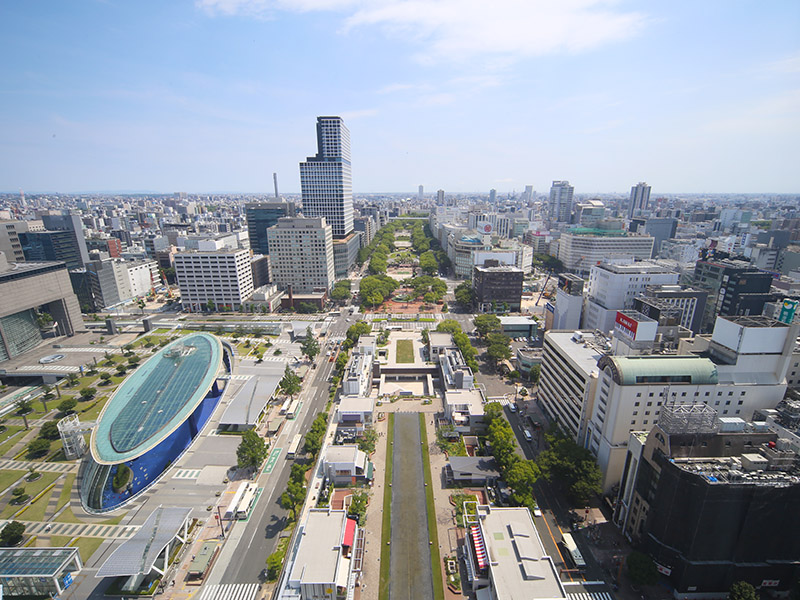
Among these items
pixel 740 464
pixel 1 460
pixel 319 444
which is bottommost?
pixel 1 460

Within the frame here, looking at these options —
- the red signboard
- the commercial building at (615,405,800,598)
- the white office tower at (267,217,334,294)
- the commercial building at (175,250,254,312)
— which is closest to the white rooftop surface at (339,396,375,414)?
the commercial building at (615,405,800,598)

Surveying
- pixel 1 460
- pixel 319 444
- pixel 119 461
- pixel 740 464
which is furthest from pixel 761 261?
pixel 1 460

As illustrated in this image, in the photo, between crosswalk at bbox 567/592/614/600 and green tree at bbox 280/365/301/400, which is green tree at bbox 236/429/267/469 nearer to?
green tree at bbox 280/365/301/400

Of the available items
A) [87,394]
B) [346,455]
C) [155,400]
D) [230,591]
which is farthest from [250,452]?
[87,394]

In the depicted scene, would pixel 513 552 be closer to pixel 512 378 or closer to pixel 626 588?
pixel 626 588

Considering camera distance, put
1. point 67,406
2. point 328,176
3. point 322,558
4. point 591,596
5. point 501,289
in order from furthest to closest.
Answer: point 328,176
point 501,289
point 67,406
point 322,558
point 591,596

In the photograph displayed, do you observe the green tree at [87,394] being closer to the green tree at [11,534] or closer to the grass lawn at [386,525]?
the green tree at [11,534]

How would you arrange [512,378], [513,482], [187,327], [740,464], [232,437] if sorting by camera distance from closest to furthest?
1. [740,464]
2. [513,482]
3. [232,437]
4. [512,378]
5. [187,327]

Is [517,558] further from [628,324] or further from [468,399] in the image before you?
[628,324]
